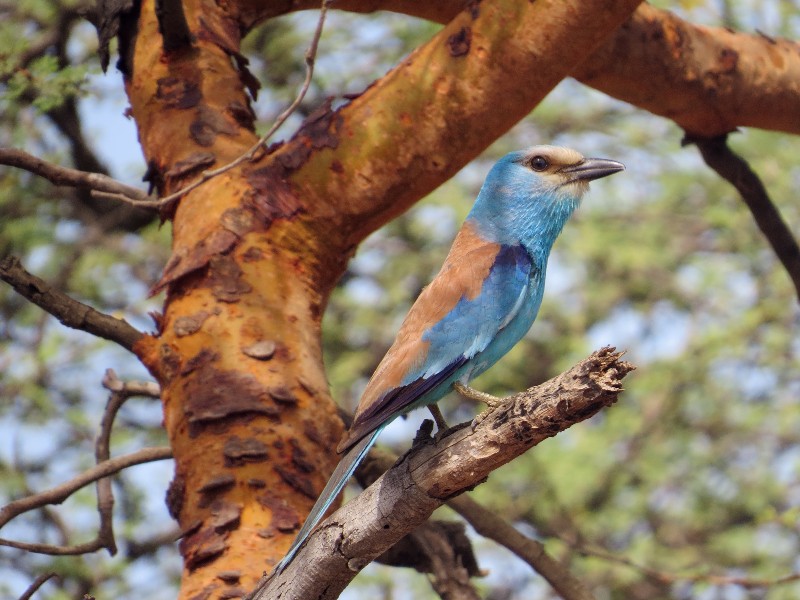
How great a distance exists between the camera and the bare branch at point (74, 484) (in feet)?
12.8

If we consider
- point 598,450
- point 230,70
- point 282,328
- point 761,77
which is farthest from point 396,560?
point 598,450

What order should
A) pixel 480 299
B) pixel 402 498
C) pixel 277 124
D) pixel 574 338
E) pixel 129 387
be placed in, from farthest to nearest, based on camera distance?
1. pixel 574 338
2. pixel 129 387
3. pixel 480 299
4. pixel 277 124
5. pixel 402 498

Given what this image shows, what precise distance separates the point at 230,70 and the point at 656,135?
23.0 feet

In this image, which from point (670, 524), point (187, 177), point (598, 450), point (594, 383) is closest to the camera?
point (594, 383)

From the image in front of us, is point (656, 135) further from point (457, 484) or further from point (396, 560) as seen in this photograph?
point (457, 484)

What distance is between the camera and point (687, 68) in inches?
204

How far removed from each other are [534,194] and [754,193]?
1.26 meters

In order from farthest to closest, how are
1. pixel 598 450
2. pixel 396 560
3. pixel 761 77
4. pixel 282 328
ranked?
pixel 598 450
pixel 761 77
pixel 396 560
pixel 282 328

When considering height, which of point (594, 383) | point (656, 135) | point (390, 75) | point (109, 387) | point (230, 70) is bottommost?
point (594, 383)

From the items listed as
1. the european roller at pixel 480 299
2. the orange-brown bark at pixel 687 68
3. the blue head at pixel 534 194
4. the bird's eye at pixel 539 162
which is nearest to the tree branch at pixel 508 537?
the european roller at pixel 480 299

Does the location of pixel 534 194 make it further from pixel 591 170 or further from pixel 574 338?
pixel 574 338

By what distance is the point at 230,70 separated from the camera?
4.77 metres

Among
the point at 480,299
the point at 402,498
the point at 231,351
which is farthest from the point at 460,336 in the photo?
the point at 402,498

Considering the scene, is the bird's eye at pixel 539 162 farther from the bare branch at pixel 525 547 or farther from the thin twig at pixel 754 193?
the bare branch at pixel 525 547
